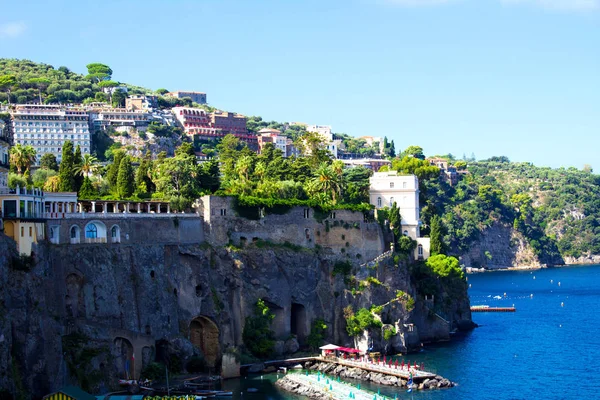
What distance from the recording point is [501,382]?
87062mm

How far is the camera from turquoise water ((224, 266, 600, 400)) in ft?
274

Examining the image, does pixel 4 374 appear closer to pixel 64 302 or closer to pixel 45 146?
pixel 64 302

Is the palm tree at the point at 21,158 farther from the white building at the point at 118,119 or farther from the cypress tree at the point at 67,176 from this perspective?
the white building at the point at 118,119

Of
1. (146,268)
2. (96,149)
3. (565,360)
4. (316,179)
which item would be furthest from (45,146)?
(565,360)

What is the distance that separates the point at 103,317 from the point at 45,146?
96.6 metres

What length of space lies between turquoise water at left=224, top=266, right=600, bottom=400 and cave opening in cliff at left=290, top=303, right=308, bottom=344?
10152 mm

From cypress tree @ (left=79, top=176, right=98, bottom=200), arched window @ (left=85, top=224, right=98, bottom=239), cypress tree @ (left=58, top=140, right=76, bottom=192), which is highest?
cypress tree @ (left=58, top=140, right=76, bottom=192)

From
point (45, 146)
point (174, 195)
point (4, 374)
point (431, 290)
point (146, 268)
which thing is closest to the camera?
point (4, 374)

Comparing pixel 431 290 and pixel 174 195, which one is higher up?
pixel 174 195

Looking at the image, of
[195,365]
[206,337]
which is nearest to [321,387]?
[195,365]

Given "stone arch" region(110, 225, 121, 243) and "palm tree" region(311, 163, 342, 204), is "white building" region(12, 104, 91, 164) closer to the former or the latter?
"palm tree" region(311, 163, 342, 204)

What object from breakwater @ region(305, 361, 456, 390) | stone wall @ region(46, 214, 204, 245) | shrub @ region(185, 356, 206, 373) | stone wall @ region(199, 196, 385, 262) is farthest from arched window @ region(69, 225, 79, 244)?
breakwater @ region(305, 361, 456, 390)

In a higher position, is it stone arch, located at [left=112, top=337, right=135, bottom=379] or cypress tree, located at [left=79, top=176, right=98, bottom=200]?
cypress tree, located at [left=79, top=176, right=98, bottom=200]

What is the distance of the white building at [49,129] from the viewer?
6767 inches
